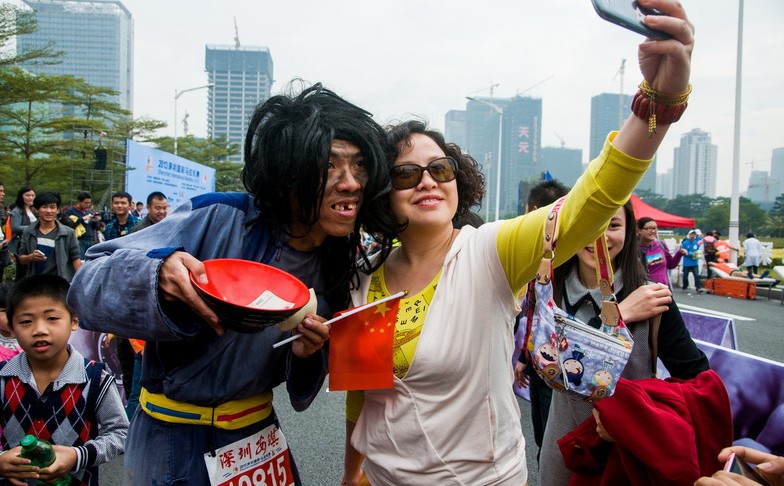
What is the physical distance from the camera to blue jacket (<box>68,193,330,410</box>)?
1.34 metres

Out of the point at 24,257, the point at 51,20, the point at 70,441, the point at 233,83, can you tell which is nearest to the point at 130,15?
the point at 51,20

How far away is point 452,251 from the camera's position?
1751 mm

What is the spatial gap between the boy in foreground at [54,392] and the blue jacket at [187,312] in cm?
97

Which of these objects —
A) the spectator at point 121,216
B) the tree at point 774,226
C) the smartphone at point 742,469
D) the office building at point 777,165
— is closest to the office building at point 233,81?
the tree at point 774,226

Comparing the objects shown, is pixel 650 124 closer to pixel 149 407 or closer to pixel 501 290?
pixel 501 290

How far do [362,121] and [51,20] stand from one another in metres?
90.1

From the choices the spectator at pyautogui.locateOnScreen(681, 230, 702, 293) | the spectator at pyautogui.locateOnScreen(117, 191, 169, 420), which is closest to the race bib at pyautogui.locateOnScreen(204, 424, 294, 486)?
the spectator at pyautogui.locateOnScreen(117, 191, 169, 420)

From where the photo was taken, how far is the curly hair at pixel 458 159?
1.95m

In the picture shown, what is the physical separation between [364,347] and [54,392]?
1.53 meters

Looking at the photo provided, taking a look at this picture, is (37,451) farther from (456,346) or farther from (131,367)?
(131,367)

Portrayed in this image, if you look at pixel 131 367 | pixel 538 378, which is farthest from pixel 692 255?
pixel 131 367

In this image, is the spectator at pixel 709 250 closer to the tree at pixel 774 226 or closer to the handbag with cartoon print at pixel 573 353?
the handbag with cartoon print at pixel 573 353

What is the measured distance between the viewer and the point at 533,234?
1.49 metres

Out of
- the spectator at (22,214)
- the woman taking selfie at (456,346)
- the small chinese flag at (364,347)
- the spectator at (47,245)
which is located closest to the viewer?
the woman taking selfie at (456,346)
